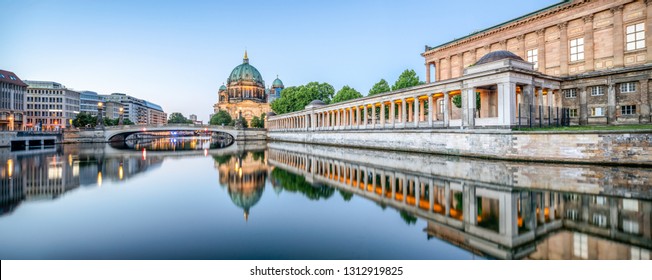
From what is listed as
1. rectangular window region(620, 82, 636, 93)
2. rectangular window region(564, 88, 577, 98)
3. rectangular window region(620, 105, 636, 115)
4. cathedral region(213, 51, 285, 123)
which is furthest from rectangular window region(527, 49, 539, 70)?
cathedral region(213, 51, 285, 123)

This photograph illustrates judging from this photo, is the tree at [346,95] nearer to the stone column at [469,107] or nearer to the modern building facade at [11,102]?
the stone column at [469,107]

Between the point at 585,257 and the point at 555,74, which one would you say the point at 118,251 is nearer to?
the point at 585,257

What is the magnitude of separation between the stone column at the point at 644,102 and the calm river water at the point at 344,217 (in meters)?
14.1

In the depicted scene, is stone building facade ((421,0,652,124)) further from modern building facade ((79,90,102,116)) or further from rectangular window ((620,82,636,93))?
modern building facade ((79,90,102,116))

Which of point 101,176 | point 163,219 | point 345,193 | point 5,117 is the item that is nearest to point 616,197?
point 345,193

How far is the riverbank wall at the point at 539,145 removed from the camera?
60.9ft

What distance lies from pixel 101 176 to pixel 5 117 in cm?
7665

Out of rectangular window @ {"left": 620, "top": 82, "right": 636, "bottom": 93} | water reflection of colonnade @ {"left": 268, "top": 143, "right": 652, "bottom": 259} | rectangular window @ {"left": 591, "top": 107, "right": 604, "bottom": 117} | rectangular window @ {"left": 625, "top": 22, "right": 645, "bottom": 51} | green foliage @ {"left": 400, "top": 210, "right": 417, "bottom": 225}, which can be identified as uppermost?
rectangular window @ {"left": 625, "top": 22, "right": 645, "bottom": 51}

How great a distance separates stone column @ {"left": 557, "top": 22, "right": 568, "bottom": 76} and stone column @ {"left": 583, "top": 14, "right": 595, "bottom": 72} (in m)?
1.79

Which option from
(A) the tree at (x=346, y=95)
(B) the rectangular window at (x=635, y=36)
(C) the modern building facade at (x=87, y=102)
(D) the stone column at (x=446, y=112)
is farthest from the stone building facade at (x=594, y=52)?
(C) the modern building facade at (x=87, y=102)

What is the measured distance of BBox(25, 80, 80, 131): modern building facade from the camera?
10275 cm

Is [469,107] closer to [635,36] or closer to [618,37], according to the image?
[618,37]

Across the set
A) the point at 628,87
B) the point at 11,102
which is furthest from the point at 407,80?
the point at 11,102

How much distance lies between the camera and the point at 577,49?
33094mm
